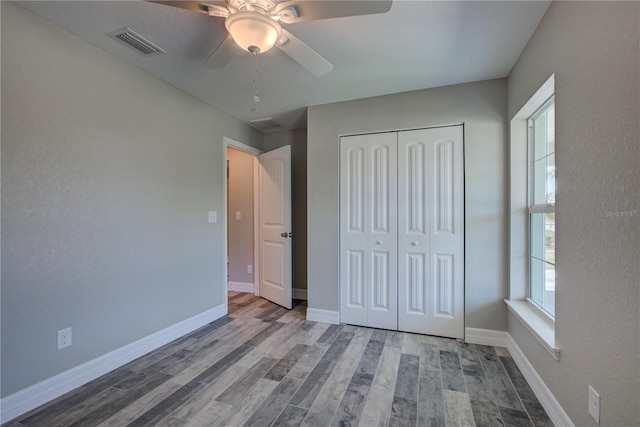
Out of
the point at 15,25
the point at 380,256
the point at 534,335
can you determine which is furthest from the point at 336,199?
the point at 15,25

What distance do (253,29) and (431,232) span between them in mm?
2178

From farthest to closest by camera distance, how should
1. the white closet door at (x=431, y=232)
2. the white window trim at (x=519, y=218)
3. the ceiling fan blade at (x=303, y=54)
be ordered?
the white closet door at (x=431, y=232), the white window trim at (x=519, y=218), the ceiling fan blade at (x=303, y=54)

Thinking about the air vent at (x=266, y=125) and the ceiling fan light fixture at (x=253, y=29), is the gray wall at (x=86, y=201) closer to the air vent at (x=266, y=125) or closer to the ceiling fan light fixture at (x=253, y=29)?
the air vent at (x=266, y=125)

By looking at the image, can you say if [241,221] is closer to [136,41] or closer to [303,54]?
[136,41]

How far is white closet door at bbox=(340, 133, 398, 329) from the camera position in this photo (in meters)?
2.85

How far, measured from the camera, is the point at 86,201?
78.1 inches

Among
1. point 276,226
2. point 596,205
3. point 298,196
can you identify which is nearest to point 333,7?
point 596,205

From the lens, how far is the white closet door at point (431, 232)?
2.63 meters

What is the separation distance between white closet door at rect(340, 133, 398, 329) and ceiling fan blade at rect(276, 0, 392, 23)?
171 centimetres

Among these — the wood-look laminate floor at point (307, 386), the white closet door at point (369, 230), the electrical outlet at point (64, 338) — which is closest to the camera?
the wood-look laminate floor at point (307, 386)

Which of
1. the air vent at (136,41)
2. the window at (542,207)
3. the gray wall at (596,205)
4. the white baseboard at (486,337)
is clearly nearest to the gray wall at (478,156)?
the white baseboard at (486,337)

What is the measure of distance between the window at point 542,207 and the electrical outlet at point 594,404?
0.78 metres

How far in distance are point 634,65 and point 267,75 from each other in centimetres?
218

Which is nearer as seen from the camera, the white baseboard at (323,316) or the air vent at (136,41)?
the air vent at (136,41)
